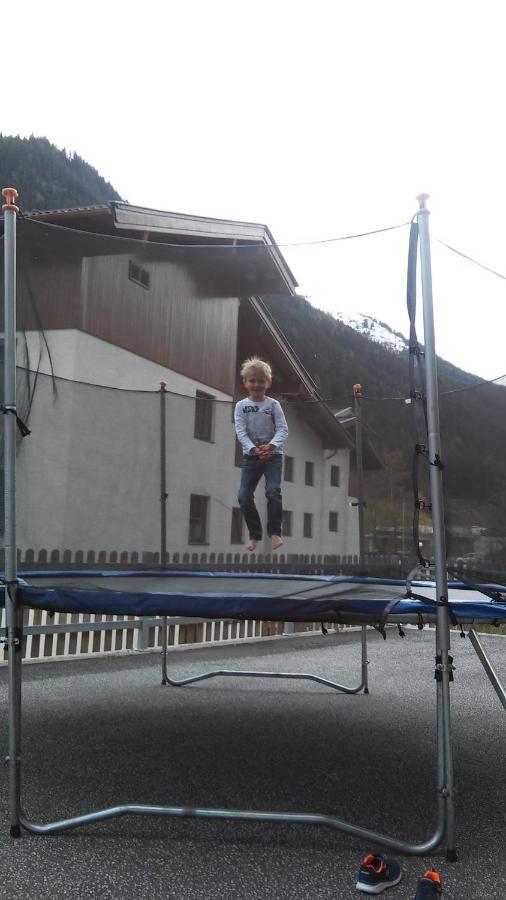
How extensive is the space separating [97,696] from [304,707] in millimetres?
1163

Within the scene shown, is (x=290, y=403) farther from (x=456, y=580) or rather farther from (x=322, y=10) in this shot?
(x=322, y=10)

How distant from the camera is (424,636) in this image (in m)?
7.61

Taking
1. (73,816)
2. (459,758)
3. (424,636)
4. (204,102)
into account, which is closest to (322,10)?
(204,102)


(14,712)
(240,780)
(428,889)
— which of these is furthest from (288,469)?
(428,889)

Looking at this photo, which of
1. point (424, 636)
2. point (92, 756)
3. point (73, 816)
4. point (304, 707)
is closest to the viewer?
point (73, 816)

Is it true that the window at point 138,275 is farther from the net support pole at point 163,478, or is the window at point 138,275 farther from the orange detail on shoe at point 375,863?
the orange detail on shoe at point 375,863

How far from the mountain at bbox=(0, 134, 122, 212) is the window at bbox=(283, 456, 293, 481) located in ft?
157

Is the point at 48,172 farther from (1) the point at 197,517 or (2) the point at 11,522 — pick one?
(2) the point at 11,522

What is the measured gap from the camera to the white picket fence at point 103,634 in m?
5.16

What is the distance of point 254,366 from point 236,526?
27.5 inches

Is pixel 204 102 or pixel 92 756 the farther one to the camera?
pixel 204 102

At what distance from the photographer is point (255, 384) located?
3.14m

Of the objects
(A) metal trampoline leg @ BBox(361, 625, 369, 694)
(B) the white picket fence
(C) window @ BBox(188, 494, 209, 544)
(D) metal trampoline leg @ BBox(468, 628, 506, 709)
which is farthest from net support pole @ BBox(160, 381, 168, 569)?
(B) the white picket fence

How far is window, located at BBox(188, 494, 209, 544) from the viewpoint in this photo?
308 centimetres
